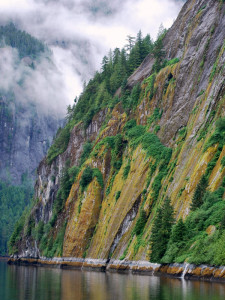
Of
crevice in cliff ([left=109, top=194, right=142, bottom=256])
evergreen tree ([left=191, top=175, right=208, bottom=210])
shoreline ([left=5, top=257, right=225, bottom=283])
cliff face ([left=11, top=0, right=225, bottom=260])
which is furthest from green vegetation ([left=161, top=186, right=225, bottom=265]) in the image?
crevice in cliff ([left=109, top=194, right=142, bottom=256])

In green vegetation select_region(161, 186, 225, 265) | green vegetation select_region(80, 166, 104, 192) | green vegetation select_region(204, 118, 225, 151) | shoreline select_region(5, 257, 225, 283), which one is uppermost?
green vegetation select_region(80, 166, 104, 192)

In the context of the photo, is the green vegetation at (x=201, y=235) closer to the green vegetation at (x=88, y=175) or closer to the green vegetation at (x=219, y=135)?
the green vegetation at (x=219, y=135)

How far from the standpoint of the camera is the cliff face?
69.9 metres

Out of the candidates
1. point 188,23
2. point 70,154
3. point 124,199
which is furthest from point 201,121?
point 70,154

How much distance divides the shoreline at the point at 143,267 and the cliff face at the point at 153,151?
51.6 inches

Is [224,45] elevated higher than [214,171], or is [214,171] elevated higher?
[224,45]

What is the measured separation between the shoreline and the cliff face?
131cm

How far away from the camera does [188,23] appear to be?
327ft

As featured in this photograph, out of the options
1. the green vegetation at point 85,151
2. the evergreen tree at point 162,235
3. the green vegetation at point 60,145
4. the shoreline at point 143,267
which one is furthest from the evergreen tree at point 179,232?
the green vegetation at point 60,145

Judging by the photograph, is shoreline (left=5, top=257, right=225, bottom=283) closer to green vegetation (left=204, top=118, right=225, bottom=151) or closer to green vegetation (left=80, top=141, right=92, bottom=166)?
green vegetation (left=204, top=118, right=225, bottom=151)

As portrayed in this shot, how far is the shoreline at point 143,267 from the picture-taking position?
46.8 m

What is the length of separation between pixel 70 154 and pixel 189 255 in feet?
266

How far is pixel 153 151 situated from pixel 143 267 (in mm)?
24173

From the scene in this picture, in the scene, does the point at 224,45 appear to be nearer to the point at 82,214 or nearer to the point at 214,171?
the point at 214,171
